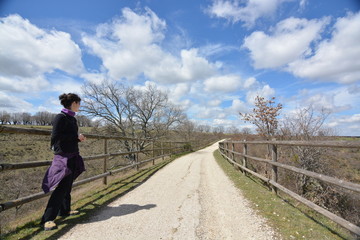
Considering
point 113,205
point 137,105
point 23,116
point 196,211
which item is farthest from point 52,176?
point 23,116

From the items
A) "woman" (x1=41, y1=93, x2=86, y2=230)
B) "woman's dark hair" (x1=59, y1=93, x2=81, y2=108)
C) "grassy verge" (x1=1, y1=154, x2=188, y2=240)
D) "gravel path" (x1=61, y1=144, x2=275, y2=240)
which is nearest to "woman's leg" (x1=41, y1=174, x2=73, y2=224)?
"woman" (x1=41, y1=93, x2=86, y2=230)

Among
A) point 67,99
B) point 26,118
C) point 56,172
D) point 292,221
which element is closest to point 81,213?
point 56,172

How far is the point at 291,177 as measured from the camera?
753 centimetres

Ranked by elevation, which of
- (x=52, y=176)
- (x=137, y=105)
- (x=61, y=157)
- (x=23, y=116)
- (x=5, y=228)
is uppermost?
(x=23, y=116)

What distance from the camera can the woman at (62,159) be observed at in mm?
2918

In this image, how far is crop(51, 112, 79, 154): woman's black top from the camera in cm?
293

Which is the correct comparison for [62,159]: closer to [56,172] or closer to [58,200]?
[56,172]

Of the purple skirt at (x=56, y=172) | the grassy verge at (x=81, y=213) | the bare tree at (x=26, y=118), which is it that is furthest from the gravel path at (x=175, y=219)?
the bare tree at (x=26, y=118)

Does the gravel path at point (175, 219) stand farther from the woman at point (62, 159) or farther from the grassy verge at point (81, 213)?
the woman at point (62, 159)

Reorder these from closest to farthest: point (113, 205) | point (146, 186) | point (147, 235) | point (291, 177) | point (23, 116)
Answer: point (147, 235), point (113, 205), point (146, 186), point (291, 177), point (23, 116)

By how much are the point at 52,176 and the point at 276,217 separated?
3.50 meters

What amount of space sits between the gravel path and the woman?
0.45 meters

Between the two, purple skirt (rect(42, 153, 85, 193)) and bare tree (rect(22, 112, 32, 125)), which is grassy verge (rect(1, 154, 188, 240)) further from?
bare tree (rect(22, 112, 32, 125))

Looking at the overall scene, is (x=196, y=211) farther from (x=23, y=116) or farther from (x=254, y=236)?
(x=23, y=116)
